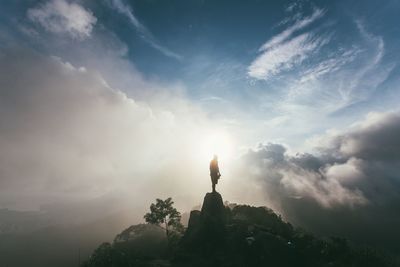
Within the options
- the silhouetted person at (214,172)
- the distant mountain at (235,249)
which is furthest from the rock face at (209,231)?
the silhouetted person at (214,172)

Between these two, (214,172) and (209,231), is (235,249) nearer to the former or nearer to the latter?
(209,231)

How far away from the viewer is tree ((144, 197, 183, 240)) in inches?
5305

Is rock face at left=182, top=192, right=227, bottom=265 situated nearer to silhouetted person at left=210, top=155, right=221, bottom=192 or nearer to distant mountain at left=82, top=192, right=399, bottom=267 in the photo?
distant mountain at left=82, top=192, right=399, bottom=267

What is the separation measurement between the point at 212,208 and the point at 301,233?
36607mm

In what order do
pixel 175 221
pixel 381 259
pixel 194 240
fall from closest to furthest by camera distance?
pixel 194 240 → pixel 381 259 → pixel 175 221

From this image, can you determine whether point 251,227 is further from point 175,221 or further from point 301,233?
point 175,221

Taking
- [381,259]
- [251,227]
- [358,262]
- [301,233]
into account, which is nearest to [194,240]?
[251,227]

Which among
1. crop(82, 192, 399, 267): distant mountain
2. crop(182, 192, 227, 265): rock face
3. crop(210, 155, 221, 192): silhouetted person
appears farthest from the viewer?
crop(210, 155, 221, 192): silhouetted person

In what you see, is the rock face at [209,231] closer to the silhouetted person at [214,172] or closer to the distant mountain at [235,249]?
the distant mountain at [235,249]

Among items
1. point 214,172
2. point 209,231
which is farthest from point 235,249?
point 214,172

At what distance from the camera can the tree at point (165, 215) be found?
135 m

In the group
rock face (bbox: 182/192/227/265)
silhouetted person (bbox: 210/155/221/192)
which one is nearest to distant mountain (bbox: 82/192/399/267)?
rock face (bbox: 182/192/227/265)

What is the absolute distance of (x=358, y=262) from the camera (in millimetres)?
107875

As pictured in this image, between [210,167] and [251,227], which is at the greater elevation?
[210,167]
